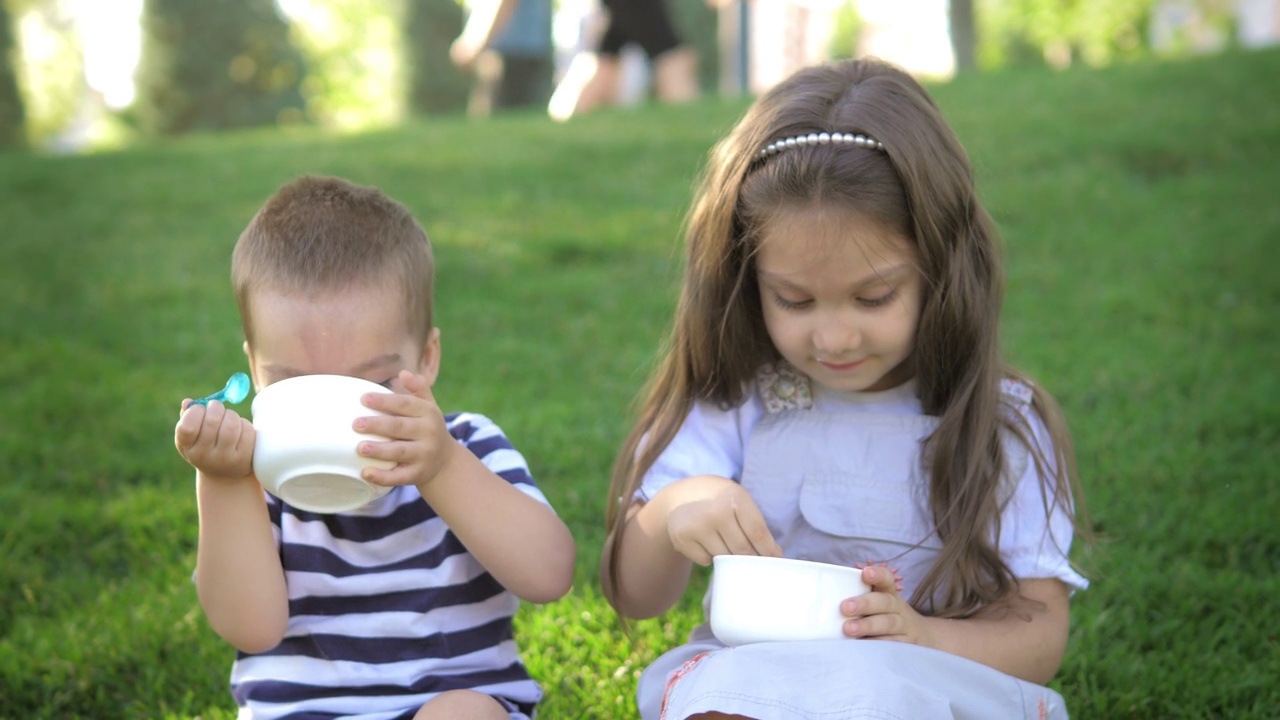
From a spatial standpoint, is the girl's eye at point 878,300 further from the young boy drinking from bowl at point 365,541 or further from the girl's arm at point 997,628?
the young boy drinking from bowl at point 365,541

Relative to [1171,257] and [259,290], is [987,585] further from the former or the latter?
[1171,257]

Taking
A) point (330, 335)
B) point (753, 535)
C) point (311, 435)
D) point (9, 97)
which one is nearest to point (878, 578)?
point (753, 535)

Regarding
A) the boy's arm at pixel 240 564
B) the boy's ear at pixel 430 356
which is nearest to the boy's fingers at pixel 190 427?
the boy's arm at pixel 240 564

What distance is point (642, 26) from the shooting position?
8852mm

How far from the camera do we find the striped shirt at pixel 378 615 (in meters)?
2.02

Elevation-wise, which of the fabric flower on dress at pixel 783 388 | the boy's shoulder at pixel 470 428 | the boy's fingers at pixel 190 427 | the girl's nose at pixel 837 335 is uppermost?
the girl's nose at pixel 837 335

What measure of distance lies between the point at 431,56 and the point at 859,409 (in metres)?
19.3

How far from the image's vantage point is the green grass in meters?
2.58

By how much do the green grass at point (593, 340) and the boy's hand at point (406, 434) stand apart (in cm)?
79

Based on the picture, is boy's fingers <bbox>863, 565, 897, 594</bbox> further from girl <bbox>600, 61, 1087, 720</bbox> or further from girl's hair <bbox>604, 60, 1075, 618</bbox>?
girl's hair <bbox>604, 60, 1075, 618</bbox>

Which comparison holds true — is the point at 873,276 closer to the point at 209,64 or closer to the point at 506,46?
the point at 506,46

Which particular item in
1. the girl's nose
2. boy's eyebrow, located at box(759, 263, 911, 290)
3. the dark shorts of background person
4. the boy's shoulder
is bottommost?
the boy's shoulder

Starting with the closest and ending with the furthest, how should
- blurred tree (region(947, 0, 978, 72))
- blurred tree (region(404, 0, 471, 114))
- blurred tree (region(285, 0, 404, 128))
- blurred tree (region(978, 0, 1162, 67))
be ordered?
blurred tree (region(947, 0, 978, 72))
blurred tree (region(404, 0, 471, 114))
blurred tree (region(978, 0, 1162, 67))
blurred tree (region(285, 0, 404, 128))

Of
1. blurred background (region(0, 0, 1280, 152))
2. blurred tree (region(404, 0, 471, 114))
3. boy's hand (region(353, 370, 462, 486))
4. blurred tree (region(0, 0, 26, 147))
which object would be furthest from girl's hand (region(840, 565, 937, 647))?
blurred tree (region(404, 0, 471, 114))
